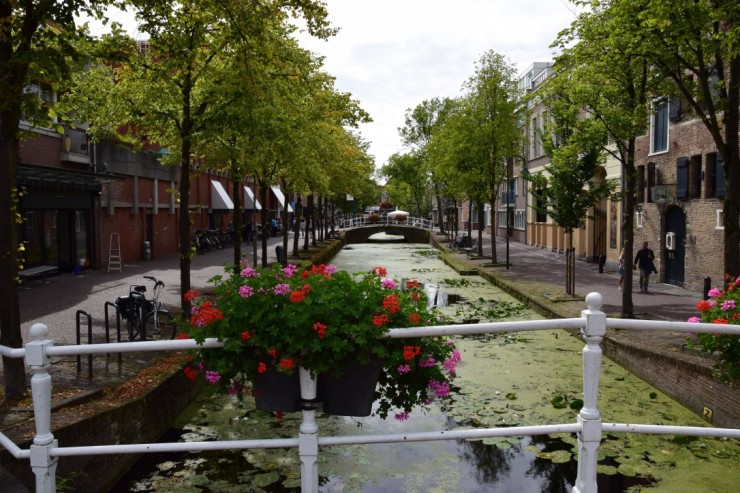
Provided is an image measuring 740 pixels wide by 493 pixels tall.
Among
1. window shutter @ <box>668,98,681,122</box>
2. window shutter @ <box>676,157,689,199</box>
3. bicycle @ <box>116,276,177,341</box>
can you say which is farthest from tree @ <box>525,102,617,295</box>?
bicycle @ <box>116,276,177,341</box>

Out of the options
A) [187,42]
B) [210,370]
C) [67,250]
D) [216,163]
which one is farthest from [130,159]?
[210,370]

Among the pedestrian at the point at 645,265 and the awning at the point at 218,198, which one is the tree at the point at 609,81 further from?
the awning at the point at 218,198

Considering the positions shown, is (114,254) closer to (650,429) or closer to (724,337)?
(724,337)

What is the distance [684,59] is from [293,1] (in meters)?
7.78

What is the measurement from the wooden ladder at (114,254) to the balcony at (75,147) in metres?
3.29

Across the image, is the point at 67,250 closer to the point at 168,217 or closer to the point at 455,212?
the point at 168,217

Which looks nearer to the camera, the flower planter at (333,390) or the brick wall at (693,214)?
the flower planter at (333,390)

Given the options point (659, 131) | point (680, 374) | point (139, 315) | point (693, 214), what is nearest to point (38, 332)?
point (139, 315)

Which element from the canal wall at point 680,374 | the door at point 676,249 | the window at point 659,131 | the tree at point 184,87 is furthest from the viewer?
the window at point 659,131

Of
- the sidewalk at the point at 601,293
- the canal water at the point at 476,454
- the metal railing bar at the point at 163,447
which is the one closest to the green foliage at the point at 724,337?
the canal water at the point at 476,454

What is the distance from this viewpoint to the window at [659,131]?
20.9 meters

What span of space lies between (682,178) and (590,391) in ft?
60.0

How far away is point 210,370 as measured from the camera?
3.66 m

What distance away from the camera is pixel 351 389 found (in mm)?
3580
